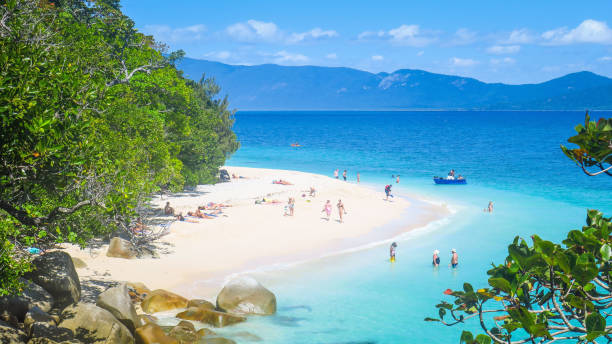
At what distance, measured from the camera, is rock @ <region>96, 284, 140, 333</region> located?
55.5 feet

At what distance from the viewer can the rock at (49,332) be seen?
13822mm

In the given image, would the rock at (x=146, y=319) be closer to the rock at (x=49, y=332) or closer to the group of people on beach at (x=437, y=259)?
the rock at (x=49, y=332)

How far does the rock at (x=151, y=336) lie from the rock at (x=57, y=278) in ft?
9.07

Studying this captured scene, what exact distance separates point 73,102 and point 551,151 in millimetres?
118690

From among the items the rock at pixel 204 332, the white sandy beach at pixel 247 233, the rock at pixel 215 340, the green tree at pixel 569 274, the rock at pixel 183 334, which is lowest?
the rock at pixel 215 340

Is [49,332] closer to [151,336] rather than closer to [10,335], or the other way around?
[10,335]

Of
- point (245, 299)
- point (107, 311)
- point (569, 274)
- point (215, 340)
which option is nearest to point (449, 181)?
point (245, 299)

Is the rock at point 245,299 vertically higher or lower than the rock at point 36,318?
lower

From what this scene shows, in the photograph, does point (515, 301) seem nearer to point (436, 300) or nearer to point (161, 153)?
point (436, 300)

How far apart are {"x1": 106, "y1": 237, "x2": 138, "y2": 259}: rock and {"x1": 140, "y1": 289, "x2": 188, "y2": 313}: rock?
5531 millimetres

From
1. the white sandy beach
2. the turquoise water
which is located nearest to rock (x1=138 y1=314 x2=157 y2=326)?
the turquoise water

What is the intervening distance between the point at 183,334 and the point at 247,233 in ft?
55.9

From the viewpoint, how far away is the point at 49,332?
14.0 meters

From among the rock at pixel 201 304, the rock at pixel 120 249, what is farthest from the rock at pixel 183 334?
the rock at pixel 120 249
